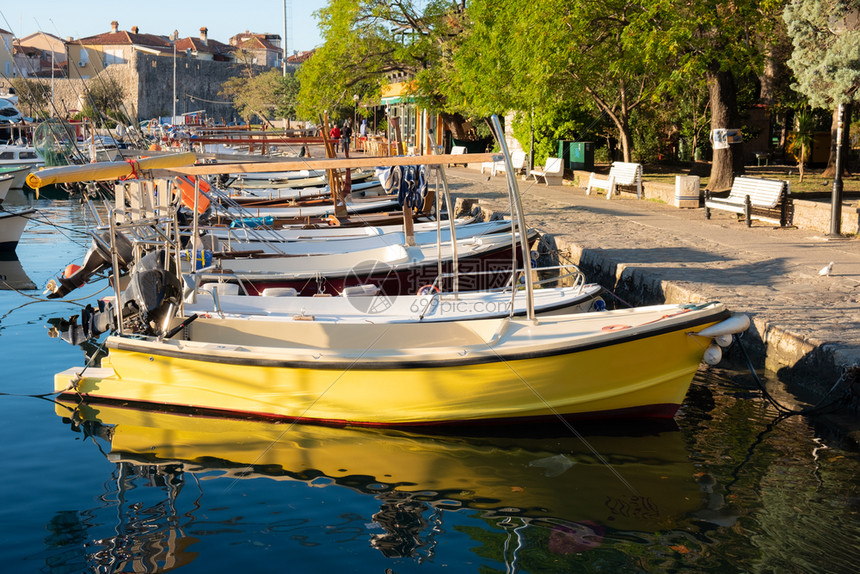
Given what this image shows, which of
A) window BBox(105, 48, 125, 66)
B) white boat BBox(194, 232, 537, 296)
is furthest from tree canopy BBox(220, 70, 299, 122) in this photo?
white boat BBox(194, 232, 537, 296)

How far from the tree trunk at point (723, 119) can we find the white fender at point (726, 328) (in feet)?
34.0

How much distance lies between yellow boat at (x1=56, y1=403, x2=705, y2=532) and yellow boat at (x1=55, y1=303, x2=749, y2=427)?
0.22m

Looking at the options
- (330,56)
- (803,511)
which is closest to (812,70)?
(803,511)

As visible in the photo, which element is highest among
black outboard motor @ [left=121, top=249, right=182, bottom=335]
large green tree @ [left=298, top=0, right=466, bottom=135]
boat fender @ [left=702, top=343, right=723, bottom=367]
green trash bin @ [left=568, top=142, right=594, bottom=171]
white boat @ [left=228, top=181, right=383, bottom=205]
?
large green tree @ [left=298, top=0, right=466, bottom=135]

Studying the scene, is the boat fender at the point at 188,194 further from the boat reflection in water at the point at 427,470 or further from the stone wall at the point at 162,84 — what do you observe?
the stone wall at the point at 162,84

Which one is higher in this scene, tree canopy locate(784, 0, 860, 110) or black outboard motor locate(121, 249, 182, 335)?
tree canopy locate(784, 0, 860, 110)

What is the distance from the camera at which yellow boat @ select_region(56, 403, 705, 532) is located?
591cm

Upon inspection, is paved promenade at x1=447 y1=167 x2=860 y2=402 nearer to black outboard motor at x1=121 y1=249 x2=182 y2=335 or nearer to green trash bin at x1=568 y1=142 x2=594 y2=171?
black outboard motor at x1=121 y1=249 x2=182 y2=335

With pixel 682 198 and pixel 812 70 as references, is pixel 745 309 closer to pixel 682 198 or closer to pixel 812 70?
pixel 812 70

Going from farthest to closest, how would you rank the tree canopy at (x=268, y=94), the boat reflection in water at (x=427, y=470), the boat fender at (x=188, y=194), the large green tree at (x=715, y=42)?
the tree canopy at (x=268, y=94)
the large green tree at (x=715, y=42)
the boat fender at (x=188, y=194)
the boat reflection in water at (x=427, y=470)

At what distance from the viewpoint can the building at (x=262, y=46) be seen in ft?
339

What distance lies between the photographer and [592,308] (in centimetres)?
881

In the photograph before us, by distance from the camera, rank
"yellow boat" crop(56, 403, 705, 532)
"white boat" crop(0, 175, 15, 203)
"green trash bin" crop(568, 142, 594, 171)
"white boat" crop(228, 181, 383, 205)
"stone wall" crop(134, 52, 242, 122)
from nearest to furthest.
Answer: "yellow boat" crop(56, 403, 705, 532), "white boat" crop(228, 181, 383, 205), "white boat" crop(0, 175, 15, 203), "green trash bin" crop(568, 142, 594, 171), "stone wall" crop(134, 52, 242, 122)

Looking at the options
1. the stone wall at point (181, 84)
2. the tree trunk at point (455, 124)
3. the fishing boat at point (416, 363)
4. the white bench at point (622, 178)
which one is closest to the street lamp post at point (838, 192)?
the fishing boat at point (416, 363)
